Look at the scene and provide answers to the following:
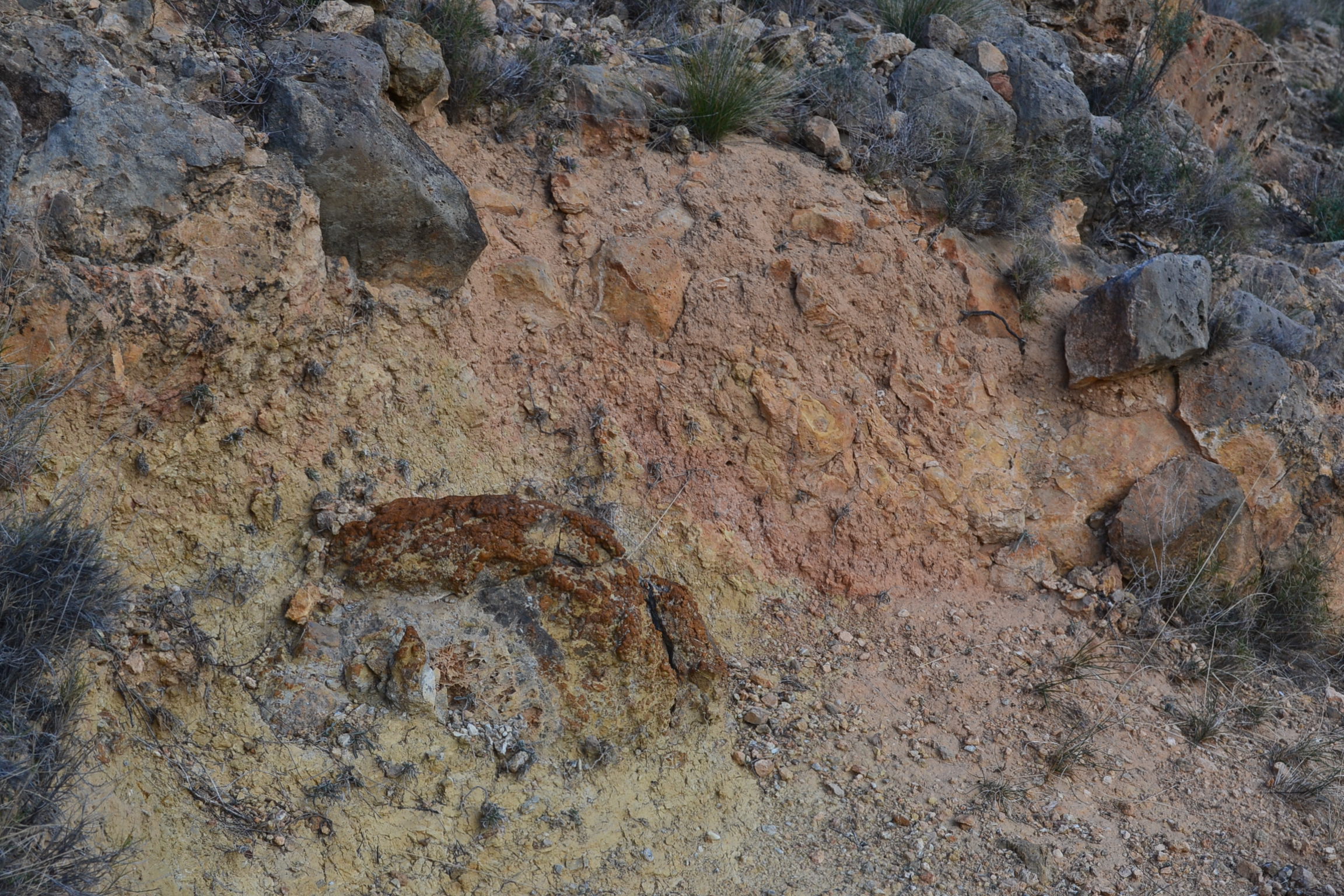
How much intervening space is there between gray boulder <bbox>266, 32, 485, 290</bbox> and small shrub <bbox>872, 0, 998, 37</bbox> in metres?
2.78

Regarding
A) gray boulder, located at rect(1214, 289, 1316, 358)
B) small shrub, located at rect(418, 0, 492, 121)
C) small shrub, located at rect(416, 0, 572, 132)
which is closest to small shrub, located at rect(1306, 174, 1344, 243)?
gray boulder, located at rect(1214, 289, 1316, 358)

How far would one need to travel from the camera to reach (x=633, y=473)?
12.2ft

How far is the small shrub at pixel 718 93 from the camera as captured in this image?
14.3 ft

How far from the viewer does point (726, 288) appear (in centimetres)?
402

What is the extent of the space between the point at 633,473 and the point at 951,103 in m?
2.49

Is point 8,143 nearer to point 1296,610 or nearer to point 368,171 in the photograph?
point 368,171

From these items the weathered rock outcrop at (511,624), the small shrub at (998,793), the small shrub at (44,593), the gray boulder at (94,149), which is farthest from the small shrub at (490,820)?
the gray boulder at (94,149)

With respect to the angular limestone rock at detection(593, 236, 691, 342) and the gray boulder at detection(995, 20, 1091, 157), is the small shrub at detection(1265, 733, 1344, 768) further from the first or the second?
the gray boulder at detection(995, 20, 1091, 157)

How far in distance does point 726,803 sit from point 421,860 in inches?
37.4

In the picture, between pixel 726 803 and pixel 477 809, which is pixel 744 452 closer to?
pixel 726 803

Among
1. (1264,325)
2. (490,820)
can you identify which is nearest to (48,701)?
(490,820)

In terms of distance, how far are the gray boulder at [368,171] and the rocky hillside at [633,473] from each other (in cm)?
2

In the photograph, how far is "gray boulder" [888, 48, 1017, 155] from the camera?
186 inches

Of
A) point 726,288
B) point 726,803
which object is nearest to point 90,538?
point 726,803
